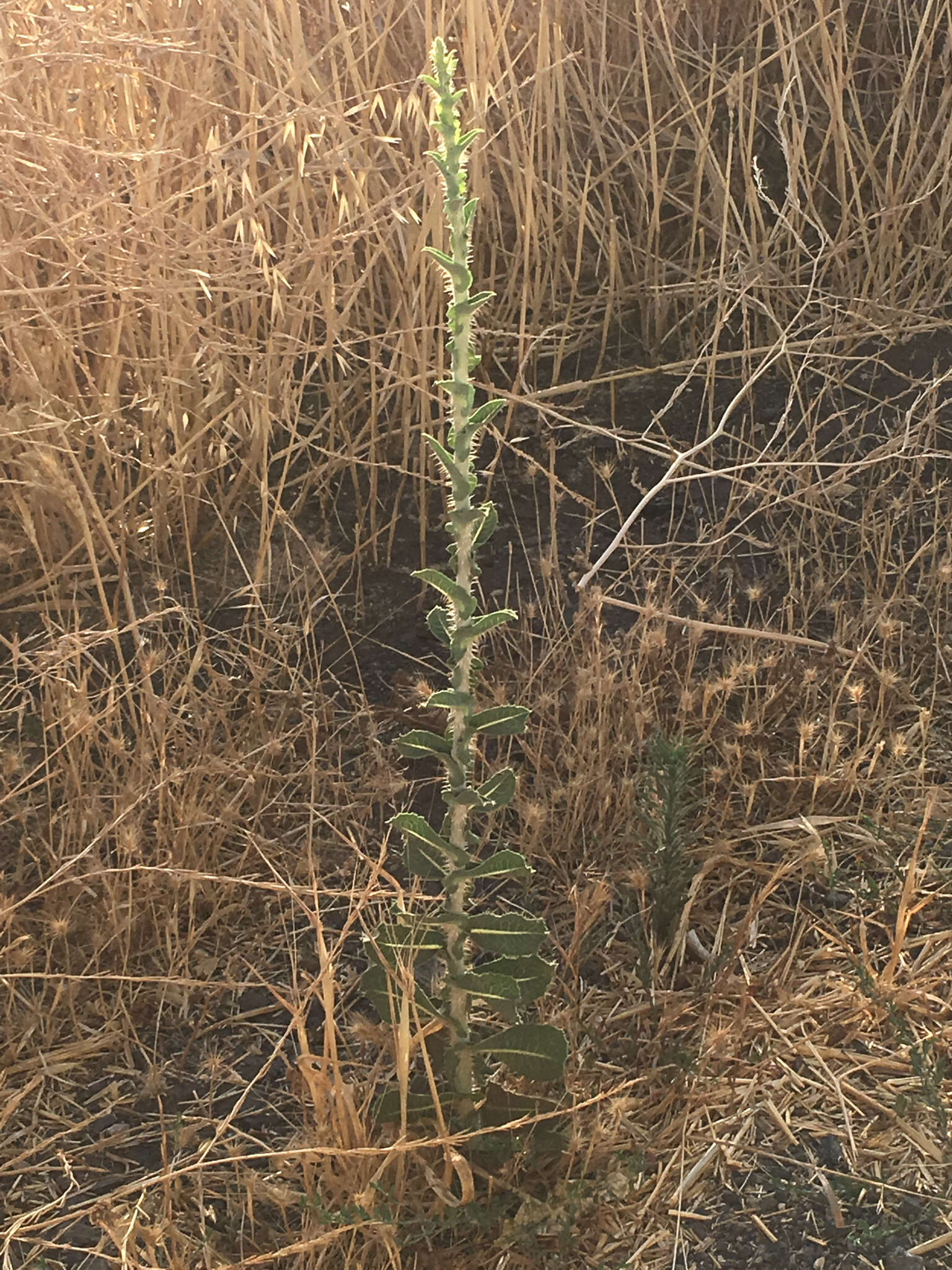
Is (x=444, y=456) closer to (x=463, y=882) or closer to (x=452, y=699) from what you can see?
(x=452, y=699)

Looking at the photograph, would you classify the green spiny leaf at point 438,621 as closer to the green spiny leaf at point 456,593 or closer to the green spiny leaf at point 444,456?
the green spiny leaf at point 456,593

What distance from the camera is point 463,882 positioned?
4.31 ft

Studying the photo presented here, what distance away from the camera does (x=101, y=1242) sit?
56.0 inches

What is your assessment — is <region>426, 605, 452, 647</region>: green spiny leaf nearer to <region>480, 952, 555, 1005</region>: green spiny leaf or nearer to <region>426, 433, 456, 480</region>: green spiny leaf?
<region>426, 433, 456, 480</region>: green spiny leaf

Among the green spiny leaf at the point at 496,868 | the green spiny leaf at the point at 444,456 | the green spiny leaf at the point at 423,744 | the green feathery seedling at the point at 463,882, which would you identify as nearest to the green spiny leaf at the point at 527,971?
the green feathery seedling at the point at 463,882

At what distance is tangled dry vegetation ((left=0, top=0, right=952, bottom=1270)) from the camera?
1467 mm

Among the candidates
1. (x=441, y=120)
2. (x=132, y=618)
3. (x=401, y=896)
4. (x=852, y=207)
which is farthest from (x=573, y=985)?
(x=852, y=207)

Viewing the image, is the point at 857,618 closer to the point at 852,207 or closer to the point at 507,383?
the point at 507,383

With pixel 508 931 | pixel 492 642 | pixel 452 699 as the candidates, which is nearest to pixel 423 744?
pixel 452 699

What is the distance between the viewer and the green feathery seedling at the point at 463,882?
1217 millimetres

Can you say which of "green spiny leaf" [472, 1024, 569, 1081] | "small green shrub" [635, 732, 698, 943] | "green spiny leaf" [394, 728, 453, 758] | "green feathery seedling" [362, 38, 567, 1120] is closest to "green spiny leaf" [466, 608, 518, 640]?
"green feathery seedling" [362, 38, 567, 1120]

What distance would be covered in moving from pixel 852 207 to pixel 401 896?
6.72ft

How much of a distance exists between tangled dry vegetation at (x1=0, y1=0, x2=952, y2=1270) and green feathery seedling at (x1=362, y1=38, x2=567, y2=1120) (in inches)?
2.5

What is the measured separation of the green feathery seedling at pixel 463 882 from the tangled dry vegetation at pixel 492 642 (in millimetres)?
63
